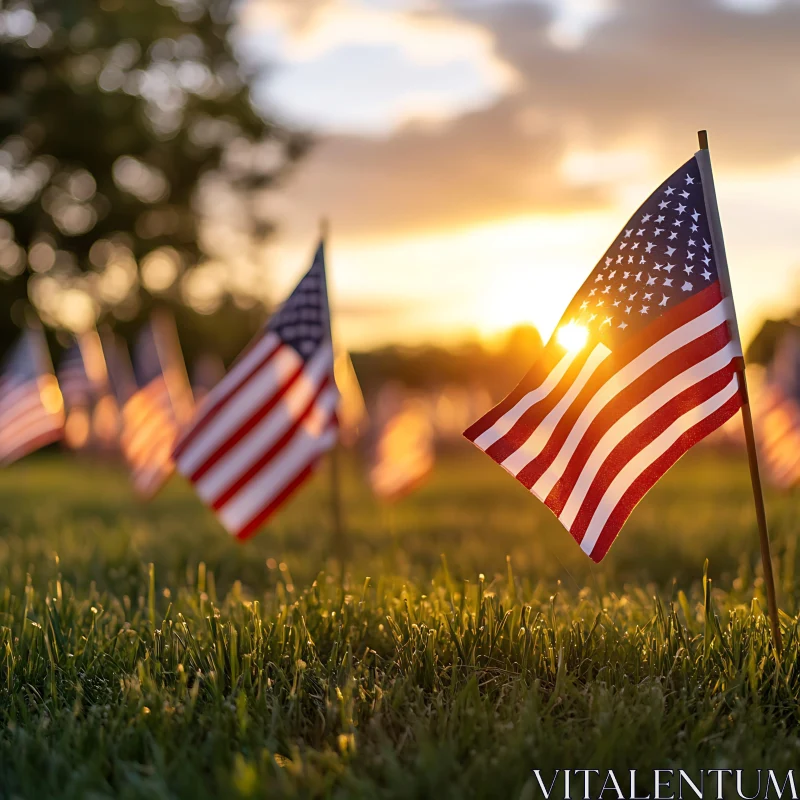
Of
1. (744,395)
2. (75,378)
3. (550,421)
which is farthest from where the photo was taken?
(75,378)

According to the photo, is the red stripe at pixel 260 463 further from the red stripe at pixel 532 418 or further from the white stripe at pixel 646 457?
the white stripe at pixel 646 457

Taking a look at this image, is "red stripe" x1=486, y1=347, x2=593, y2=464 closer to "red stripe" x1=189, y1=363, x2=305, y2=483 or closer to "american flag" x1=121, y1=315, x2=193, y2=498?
"red stripe" x1=189, y1=363, x2=305, y2=483

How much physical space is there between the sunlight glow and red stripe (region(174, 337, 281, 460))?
273 centimetres

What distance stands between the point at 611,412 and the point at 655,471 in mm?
347

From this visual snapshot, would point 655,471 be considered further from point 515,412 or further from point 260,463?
point 260,463

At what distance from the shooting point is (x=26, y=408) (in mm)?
13492

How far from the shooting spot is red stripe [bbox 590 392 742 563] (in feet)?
14.5

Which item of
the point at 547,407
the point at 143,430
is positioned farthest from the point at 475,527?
the point at 547,407

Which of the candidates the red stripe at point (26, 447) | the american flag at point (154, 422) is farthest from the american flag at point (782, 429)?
the red stripe at point (26, 447)

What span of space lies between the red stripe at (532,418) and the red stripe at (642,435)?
379mm

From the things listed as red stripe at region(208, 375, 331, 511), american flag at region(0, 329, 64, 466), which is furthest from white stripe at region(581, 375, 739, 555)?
american flag at region(0, 329, 64, 466)

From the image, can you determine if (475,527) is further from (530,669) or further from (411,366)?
(411,366)

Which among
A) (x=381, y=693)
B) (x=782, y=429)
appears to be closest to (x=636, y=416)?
(x=381, y=693)

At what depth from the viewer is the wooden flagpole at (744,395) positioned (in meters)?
4.43
